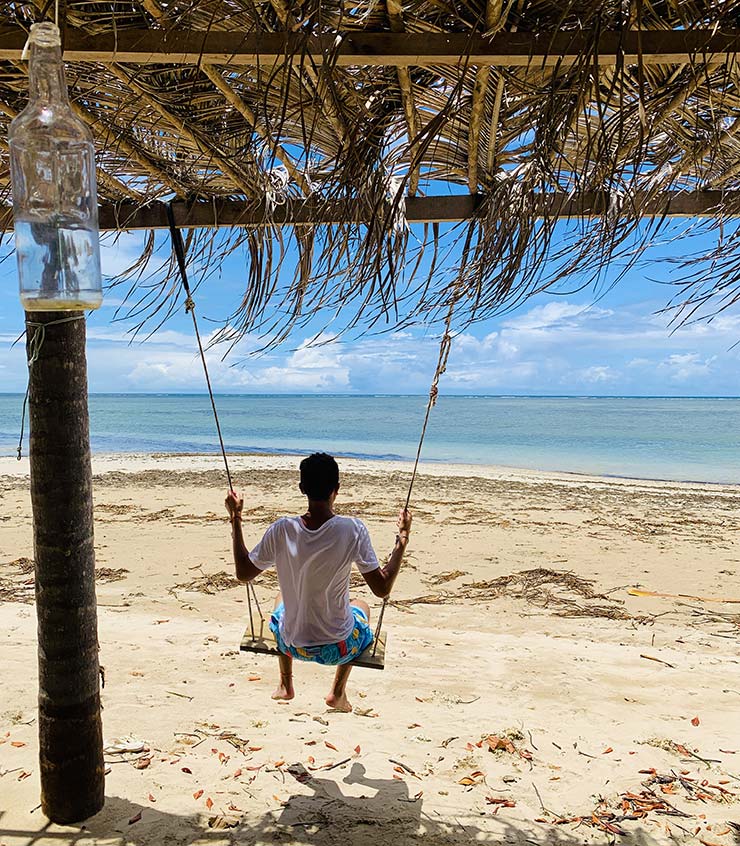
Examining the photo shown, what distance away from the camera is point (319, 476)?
233 cm

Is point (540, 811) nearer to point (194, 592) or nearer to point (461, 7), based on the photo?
point (461, 7)

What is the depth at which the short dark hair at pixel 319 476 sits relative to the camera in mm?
2326

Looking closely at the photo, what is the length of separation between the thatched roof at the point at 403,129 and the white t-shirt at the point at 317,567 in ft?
2.54

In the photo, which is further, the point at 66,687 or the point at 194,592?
the point at 194,592

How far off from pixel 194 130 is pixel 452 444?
22621 millimetres

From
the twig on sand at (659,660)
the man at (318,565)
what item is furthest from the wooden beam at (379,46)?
the twig on sand at (659,660)

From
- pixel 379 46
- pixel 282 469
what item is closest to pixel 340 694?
pixel 379 46

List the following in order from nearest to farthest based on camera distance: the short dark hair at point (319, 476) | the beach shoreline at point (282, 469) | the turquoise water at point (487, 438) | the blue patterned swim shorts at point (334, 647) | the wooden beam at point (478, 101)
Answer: the wooden beam at point (478, 101), the short dark hair at point (319, 476), the blue patterned swim shorts at point (334, 647), the beach shoreline at point (282, 469), the turquoise water at point (487, 438)

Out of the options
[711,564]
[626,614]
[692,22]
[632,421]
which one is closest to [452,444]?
[632,421]

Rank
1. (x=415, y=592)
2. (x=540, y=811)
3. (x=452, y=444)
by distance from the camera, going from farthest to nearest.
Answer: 1. (x=452, y=444)
2. (x=415, y=592)
3. (x=540, y=811)

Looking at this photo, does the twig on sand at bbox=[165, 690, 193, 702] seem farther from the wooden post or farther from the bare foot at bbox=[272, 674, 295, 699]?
the wooden post

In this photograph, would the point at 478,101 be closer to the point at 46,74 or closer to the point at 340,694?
the point at 46,74

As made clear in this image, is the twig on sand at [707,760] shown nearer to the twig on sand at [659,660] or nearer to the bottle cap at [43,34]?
the twig on sand at [659,660]

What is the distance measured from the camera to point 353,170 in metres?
2.20
